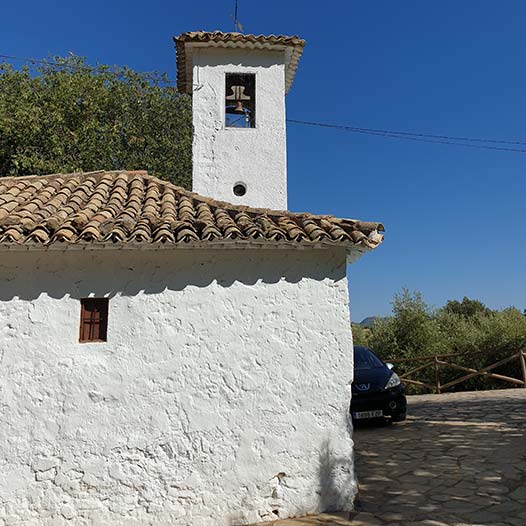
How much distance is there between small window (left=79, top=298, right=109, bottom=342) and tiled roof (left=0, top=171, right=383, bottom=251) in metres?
0.72

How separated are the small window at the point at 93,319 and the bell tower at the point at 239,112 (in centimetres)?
437

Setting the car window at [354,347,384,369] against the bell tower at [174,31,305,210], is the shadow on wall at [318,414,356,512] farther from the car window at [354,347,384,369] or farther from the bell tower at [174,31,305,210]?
the bell tower at [174,31,305,210]

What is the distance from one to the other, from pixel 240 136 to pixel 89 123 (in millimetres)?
8871

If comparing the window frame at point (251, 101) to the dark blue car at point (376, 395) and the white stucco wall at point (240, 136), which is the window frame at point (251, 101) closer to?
the white stucco wall at point (240, 136)

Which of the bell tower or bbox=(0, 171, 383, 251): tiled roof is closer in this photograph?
bbox=(0, 171, 383, 251): tiled roof

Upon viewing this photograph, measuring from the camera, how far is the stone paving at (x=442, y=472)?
15.7 ft

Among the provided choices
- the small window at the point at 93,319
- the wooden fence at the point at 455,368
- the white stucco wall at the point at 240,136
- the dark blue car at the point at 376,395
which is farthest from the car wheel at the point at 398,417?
the wooden fence at the point at 455,368

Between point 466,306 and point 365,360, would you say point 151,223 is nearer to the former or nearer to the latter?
point 365,360

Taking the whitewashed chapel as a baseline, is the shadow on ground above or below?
below

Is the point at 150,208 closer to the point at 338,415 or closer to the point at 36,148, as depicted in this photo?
the point at 338,415

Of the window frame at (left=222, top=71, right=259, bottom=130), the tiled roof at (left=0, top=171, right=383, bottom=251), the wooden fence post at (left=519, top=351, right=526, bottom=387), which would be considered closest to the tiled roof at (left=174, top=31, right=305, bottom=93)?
the window frame at (left=222, top=71, right=259, bottom=130)

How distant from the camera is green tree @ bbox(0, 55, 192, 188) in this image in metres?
14.7

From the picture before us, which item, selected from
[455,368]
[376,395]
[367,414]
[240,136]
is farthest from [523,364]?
[240,136]

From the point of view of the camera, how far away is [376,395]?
847cm
